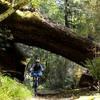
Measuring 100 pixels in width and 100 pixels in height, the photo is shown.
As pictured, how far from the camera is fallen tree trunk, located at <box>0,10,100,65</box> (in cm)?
920

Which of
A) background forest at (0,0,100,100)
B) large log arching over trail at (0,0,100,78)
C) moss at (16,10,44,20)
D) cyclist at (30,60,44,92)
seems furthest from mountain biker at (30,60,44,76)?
background forest at (0,0,100,100)

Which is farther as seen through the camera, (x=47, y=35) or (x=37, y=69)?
(x=47, y=35)

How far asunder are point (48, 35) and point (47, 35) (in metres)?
0.06

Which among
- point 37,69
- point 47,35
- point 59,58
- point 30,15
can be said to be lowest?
point 59,58

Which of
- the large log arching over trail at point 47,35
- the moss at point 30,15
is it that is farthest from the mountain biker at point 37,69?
the moss at point 30,15

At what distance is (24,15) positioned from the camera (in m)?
9.23

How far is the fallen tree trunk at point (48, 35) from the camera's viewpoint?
920 centimetres

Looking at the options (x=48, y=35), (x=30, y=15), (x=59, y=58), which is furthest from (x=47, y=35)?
(x=59, y=58)

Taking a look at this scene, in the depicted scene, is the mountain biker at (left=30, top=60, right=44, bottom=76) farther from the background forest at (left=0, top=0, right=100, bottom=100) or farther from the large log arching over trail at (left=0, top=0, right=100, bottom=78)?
the background forest at (left=0, top=0, right=100, bottom=100)

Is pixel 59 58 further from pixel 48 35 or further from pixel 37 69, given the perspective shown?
pixel 37 69

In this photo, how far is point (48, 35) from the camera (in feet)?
33.5

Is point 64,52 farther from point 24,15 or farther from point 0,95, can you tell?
point 0,95

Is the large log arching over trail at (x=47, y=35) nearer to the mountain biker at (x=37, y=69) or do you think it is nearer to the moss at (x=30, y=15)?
the moss at (x=30, y=15)

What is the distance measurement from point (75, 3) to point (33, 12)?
27.3 ft
